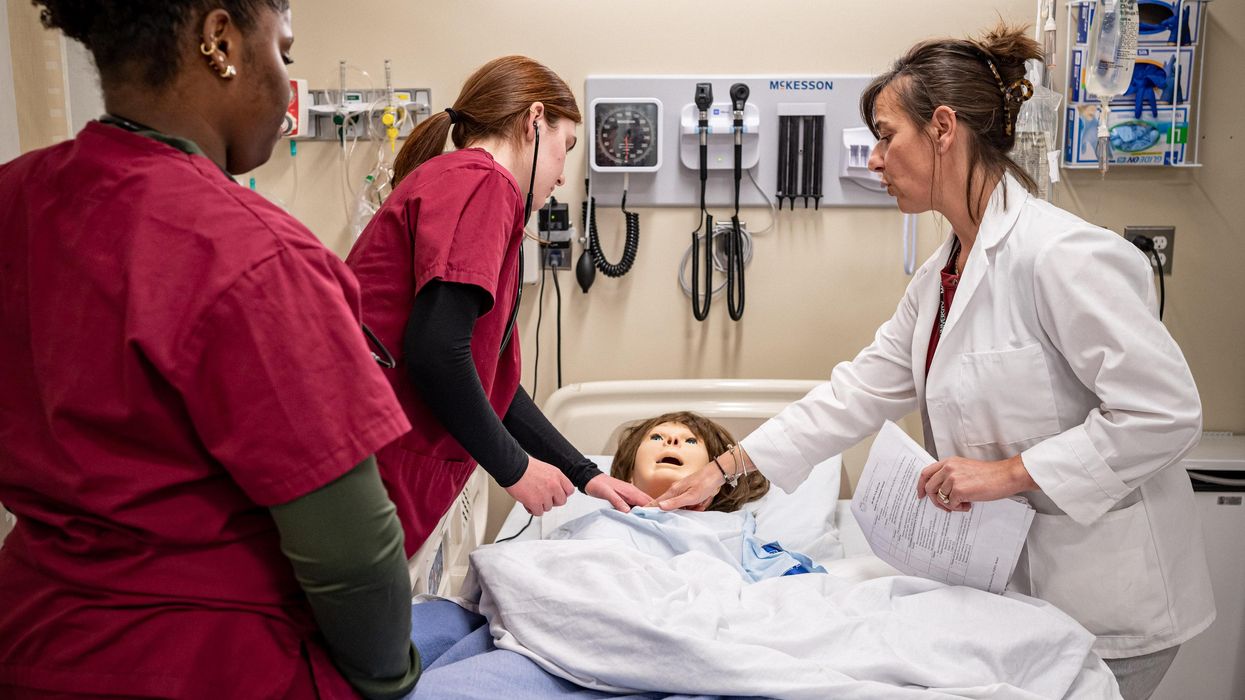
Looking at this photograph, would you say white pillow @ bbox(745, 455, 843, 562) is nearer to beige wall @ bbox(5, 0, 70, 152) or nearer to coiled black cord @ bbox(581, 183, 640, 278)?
coiled black cord @ bbox(581, 183, 640, 278)

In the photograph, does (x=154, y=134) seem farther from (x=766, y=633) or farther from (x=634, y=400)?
(x=634, y=400)

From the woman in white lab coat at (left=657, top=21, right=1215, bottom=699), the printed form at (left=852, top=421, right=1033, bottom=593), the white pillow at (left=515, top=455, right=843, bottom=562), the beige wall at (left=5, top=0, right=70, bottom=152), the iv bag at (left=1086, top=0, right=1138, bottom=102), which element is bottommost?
the white pillow at (left=515, top=455, right=843, bottom=562)

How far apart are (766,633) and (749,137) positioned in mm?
1775

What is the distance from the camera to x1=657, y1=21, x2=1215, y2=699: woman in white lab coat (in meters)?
1.47

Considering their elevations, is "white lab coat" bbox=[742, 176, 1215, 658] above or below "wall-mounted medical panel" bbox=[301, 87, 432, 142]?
below

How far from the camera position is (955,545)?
5.39ft

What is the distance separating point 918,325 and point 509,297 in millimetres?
772

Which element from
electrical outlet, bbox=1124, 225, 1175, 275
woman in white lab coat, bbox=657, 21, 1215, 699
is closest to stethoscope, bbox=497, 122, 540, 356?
woman in white lab coat, bbox=657, 21, 1215, 699

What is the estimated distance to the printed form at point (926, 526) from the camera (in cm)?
159

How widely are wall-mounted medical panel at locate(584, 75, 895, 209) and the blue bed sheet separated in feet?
5.45

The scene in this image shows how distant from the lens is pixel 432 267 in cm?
145

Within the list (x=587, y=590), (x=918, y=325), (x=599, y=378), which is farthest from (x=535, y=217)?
(x=587, y=590)

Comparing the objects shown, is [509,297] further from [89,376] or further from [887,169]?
[89,376]

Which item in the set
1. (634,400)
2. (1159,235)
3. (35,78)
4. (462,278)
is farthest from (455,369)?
(1159,235)
